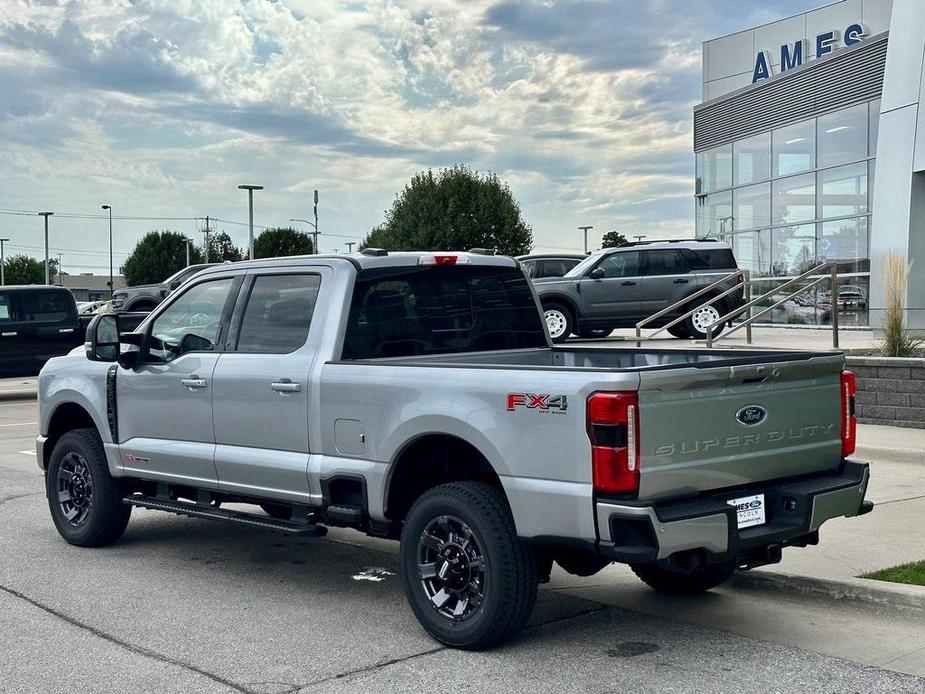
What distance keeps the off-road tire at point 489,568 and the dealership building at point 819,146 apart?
1423 cm

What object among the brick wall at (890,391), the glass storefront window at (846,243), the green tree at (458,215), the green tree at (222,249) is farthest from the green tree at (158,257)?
the brick wall at (890,391)

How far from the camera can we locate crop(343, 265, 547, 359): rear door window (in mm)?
6562

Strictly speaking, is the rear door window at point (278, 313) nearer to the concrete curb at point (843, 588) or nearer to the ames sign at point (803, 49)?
the concrete curb at point (843, 588)

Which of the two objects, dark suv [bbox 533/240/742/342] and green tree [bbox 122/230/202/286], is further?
green tree [bbox 122/230/202/286]

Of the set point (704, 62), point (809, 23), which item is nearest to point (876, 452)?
point (809, 23)

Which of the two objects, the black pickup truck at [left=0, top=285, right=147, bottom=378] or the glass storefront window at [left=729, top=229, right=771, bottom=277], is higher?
the glass storefront window at [left=729, top=229, right=771, bottom=277]

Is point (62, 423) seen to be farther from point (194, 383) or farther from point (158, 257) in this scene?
point (158, 257)

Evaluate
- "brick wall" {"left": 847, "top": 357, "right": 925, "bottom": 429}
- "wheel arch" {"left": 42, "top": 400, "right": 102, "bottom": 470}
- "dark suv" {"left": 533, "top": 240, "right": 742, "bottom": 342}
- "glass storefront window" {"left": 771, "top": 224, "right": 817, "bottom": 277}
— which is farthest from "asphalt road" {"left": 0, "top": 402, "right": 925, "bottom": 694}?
"glass storefront window" {"left": 771, "top": 224, "right": 817, "bottom": 277}

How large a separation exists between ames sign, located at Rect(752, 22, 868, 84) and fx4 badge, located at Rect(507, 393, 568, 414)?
29.7m

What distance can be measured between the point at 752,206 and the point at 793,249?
299 centimetres

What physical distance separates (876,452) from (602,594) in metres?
5.64

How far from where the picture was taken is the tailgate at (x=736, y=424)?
5.02 m

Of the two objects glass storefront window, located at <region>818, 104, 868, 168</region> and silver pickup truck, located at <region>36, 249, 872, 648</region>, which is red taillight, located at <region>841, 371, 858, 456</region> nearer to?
silver pickup truck, located at <region>36, 249, 872, 648</region>

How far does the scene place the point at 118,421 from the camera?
25.3 ft
